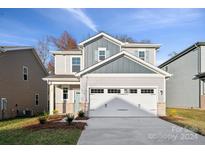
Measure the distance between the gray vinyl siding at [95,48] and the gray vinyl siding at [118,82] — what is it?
3.60m

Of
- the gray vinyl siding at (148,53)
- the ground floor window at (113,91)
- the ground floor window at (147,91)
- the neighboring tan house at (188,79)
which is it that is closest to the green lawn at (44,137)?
the ground floor window at (113,91)

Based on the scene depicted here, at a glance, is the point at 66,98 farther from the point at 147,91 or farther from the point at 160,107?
the point at 160,107

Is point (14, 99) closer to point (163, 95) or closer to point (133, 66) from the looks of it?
point (133, 66)

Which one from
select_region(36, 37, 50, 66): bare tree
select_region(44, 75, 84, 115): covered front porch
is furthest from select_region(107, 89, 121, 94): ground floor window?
select_region(36, 37, 50, 66): bare tree

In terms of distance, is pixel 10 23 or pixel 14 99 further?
pixel 10 23

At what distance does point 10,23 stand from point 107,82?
36.5 ft

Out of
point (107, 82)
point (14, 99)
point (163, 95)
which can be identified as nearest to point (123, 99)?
point (107, 82)

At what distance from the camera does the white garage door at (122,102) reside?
19078mm

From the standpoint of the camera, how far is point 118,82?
19.1 meters

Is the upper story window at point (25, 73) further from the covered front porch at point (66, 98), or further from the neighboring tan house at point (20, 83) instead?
the covered front porch at point (66, 98)

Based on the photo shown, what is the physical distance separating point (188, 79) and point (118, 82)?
12.0 metres

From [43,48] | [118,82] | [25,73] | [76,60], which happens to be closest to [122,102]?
[118,82]

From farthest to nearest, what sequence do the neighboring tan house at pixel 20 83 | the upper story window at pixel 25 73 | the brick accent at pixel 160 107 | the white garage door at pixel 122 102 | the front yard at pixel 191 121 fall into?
the upper story window at pixel 25 73 → the neighboring tan house at pixel 20 83 → the brick accent at pixel 160 107 → the white garage door at pixel 122 102 → the front yard at pixel 191 121
